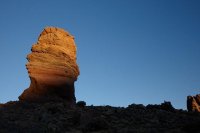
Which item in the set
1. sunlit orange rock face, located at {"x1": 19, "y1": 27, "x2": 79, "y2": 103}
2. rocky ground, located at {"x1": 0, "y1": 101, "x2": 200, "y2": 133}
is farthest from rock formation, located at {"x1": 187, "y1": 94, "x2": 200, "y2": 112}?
sunlit orange rock face, located at {"x1": 19, "y1": 27, "x2": 79, "y2": 103}

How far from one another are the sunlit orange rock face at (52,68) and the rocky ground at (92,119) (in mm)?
2276

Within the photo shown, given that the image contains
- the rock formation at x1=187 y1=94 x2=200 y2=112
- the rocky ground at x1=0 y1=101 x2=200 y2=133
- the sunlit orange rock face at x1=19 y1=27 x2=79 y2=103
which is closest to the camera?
the rocky ground at x1=0 y1=101 x2=200 y2=133

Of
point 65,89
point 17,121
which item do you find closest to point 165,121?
point 17,121

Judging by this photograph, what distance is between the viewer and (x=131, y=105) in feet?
104

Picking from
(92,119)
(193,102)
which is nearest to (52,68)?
(92,119)

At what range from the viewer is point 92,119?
918 inches

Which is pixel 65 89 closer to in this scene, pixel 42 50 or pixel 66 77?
pixel 66 77

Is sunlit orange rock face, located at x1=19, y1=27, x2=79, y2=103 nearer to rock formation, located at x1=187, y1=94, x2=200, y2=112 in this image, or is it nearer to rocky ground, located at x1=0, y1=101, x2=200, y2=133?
rocky ground, located at x1=0, y1=101, x2=200, y2=133

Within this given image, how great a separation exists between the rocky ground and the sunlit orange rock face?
89.6 inches

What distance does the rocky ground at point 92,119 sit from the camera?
21.8 m

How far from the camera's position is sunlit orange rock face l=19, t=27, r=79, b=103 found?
33938 mm

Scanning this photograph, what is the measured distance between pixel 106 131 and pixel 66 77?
585 inches

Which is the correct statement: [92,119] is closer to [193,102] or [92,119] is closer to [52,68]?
[52,68]

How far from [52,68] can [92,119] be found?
13.4 metres
